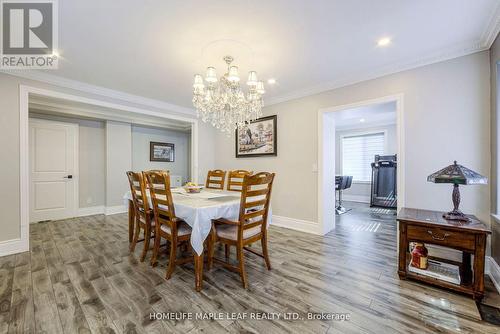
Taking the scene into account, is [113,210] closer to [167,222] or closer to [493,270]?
[167,222]

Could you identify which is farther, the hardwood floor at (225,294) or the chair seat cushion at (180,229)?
the chair seat cushion at (180,229)

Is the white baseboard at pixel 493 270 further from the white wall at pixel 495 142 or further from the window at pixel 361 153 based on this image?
the window at pixel 361 153

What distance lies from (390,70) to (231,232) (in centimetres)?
282

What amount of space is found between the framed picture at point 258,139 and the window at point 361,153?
148 inches

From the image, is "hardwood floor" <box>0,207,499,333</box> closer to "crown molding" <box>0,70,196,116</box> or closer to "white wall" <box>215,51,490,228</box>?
"white wall" <box>215,51,490,228</box>

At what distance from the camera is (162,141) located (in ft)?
20.5

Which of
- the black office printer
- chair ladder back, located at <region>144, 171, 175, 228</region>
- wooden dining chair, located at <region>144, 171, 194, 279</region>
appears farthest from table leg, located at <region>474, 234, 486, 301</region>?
the black office printer

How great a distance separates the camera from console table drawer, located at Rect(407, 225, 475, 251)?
68.1 inches

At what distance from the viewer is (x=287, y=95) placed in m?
3.78

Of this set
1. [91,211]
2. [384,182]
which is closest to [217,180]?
[91,211]

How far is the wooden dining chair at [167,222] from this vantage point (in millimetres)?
2004

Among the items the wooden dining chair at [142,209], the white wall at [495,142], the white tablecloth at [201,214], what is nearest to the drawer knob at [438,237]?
the white wall at [495,142]

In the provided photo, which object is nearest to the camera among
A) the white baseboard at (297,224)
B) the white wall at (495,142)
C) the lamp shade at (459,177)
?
the lamp shade at (459,177)

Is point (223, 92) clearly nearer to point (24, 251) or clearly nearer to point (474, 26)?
point (474, 26)
